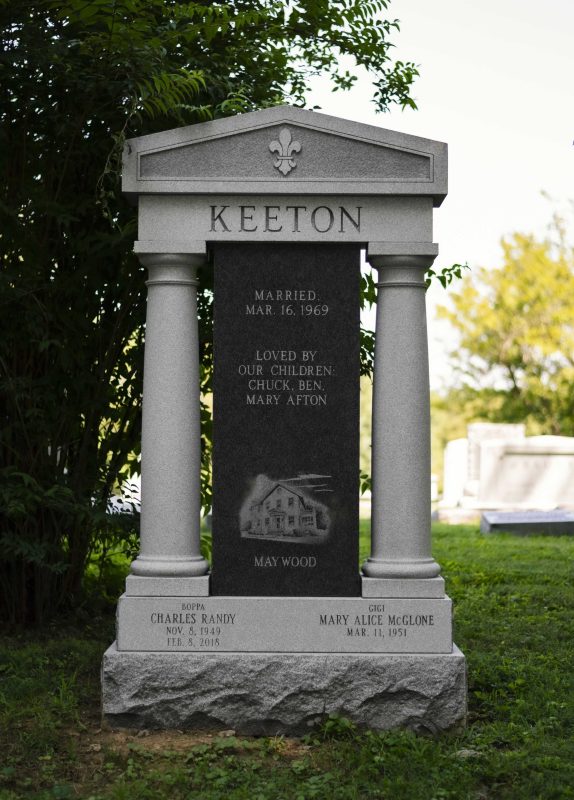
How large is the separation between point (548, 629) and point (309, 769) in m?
3.22

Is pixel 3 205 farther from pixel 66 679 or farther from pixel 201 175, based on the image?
pixel 66 679

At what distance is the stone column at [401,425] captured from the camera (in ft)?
17.6

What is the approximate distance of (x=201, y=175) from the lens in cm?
541

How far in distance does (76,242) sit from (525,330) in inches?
888

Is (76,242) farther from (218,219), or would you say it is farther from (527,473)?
(527,473)

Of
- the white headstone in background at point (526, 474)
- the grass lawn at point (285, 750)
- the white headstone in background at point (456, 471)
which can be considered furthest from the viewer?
the white headstone in background at point (456, 471)

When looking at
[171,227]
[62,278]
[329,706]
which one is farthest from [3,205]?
[329,706]

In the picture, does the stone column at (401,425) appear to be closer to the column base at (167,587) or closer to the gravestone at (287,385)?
the gravestone at (287,385)

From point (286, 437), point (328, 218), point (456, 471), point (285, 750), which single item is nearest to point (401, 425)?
point (286, 437)

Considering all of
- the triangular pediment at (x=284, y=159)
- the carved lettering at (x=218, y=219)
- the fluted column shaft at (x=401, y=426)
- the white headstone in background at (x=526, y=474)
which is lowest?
the white headstone in background at (x=526, y=474)

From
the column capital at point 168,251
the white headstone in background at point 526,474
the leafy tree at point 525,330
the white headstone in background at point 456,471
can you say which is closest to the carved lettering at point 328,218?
the column capital at point 168,251

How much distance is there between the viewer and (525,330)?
2766 centimetres

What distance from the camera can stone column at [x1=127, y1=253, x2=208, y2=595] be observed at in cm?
535

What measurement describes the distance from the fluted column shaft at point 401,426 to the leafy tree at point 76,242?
5.59 ft
